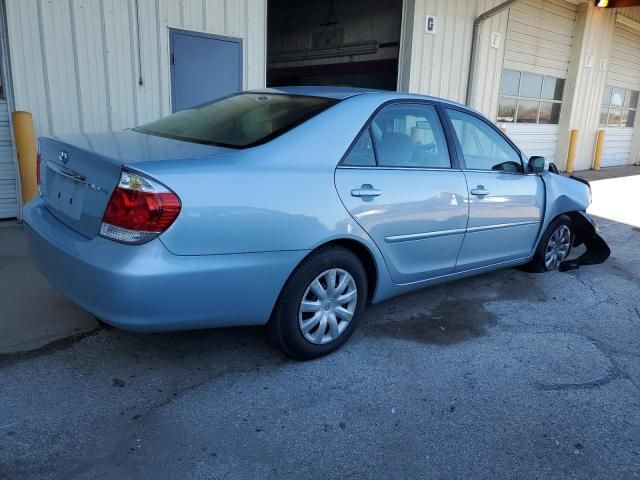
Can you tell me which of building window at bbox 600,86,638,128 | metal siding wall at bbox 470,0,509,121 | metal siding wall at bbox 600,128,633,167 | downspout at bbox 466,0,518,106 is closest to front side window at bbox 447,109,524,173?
downspout at bbox 466,0,518,106

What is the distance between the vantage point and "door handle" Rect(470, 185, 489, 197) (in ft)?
13.6

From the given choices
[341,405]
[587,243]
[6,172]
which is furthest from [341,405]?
[6,172]

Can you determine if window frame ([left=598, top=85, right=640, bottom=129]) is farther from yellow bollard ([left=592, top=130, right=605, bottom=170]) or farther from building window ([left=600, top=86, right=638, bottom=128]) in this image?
yellow bollard ([left=592, top=130, right=605, bottom=170])

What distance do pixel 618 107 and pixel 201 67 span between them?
47.8 ft

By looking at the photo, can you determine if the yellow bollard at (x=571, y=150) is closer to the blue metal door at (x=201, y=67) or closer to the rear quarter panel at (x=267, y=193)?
the blue metal door at (x=201, y=67)

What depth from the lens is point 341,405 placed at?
2949 millimetres

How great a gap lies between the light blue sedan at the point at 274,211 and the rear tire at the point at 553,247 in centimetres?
99

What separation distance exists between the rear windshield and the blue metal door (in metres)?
2.84

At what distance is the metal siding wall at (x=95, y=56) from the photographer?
5566 mm

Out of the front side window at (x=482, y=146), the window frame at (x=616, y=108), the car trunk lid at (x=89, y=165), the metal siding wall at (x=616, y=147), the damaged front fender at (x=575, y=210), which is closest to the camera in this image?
the car trunk lid at (x=89, y=165)

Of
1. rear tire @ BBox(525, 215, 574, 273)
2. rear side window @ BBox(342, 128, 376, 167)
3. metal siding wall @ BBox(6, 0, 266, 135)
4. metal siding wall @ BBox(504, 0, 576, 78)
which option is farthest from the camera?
metal siding wall @ BBox(504, 0, 576, 78)

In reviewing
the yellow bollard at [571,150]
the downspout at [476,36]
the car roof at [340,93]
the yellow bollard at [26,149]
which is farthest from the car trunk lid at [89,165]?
the yellow bollard at [571,150]

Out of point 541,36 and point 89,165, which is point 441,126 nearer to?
point 89,165

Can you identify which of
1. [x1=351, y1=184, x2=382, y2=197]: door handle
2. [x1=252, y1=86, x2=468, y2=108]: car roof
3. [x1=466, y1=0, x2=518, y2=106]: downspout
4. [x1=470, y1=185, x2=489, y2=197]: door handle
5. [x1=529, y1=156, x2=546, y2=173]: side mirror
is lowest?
[x1=470, y1=185, x2=489, y2=197]: door handle
